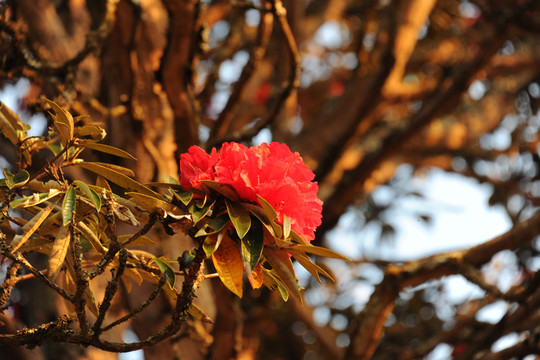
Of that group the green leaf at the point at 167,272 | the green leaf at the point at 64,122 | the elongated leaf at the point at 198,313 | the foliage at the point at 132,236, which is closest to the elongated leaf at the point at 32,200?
the foliage at the point at 132,236

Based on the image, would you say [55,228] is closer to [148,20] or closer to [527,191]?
[148,20]

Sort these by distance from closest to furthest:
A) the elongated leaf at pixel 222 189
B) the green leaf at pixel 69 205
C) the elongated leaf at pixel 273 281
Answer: the green leaf at pixel 69 205, the elongated leaf at pixel 222 189, the elongated leaf at pixel 273 281

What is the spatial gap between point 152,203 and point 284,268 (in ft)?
0.89

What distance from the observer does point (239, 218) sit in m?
1.04

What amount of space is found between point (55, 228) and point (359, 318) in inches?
56.4

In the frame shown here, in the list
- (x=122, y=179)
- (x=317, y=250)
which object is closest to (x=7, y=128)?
(x=122, y=179)

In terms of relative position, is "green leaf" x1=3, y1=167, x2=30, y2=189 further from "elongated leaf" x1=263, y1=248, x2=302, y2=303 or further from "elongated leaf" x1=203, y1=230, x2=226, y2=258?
"elongated leaf" x1=263, y1=248, x2=302, y2=303

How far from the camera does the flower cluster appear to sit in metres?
1.07

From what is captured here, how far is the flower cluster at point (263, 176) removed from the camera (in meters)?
1.07

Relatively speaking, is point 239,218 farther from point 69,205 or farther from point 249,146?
point 249,146

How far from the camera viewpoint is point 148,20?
2.35m

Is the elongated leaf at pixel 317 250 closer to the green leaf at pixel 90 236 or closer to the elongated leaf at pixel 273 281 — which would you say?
the elongated leaf at pixel 273 281

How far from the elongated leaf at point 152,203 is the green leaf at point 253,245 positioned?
0.46 feet

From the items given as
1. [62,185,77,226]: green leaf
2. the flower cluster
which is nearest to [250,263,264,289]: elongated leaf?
the flower cluster
